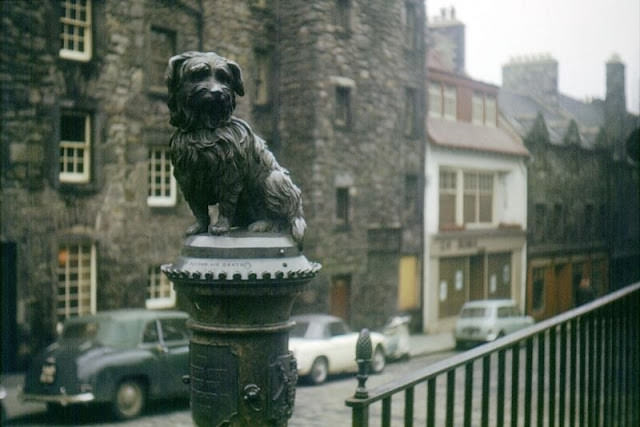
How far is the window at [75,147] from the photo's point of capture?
502 inches

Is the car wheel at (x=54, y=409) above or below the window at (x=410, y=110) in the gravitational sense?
below

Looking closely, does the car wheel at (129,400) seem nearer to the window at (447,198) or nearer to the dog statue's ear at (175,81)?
the dog statue's ear at (175,81)

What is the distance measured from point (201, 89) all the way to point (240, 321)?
621 mm

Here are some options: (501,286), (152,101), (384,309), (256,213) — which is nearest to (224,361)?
(256,213)

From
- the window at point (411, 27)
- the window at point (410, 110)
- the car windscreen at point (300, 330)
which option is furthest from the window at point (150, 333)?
the window at point (411, 27)

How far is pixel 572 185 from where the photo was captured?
16203mm

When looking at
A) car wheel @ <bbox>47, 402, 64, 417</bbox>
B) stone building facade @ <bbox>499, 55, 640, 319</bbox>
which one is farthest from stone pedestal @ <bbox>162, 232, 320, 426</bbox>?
car wheel @ <bbox>47, 402, 64, 417</bbox>

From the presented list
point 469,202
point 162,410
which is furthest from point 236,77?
point 469,202

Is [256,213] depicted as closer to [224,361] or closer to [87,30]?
[224,361]

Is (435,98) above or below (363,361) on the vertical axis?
above

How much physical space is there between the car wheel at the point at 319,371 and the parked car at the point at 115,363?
174 cm

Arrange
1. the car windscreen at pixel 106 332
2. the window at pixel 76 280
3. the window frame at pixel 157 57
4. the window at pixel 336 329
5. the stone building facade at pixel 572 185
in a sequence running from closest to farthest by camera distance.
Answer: the stone building facade at pixel 572 185 → the car windscreen at pixel 106 332 → the window at pixel 336 329 → the window at pixel 76 280 → the window frame at pixel 157 57

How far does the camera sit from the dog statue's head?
2.09 meters

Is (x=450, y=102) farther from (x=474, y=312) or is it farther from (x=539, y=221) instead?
(x=474, y=312)
